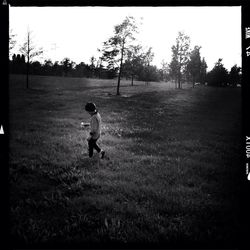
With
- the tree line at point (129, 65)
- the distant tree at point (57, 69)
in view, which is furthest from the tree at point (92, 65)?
the distant tree at point (57, 69)

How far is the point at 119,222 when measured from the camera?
518 centimetres

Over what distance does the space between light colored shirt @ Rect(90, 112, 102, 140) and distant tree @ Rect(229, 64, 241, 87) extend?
3.20 meters

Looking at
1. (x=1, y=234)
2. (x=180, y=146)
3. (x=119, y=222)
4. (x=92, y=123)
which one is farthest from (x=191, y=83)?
(x=1, y=234)

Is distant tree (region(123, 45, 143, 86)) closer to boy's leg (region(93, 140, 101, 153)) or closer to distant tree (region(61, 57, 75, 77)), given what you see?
distant tree (region(61, 57, 75, 77))

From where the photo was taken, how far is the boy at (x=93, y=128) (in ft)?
21.3

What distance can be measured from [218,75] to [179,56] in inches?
41.9

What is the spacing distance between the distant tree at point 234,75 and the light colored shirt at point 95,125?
10.5 feet

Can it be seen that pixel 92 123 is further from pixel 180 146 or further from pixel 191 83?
pixel 191 83

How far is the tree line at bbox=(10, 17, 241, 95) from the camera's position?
21.3 feet

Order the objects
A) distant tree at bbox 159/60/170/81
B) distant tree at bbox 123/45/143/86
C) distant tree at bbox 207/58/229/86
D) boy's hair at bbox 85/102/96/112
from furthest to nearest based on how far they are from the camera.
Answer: distant tree at bbox 159/60/170/81, distant tree at bbox 123/45/143/86, distant tree at bbox 207/58/229/86, boy's hair at bbox 85/102/96/112

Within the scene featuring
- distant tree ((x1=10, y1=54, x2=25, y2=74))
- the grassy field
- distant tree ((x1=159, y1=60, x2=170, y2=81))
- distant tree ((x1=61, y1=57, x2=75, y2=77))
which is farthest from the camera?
distant tree ((x1=159, y1=60, x2=170, y2=81))

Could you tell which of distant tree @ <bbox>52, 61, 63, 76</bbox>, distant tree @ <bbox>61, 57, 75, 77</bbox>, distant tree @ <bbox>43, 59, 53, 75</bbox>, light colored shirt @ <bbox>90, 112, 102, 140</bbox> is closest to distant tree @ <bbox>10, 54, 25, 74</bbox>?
distant tree @ <bbox>43, 59, 53, 75</bbox>

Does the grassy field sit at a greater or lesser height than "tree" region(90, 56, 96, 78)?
lesser

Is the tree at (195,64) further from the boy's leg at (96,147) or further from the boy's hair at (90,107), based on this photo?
the boy's leg at (96,147)
